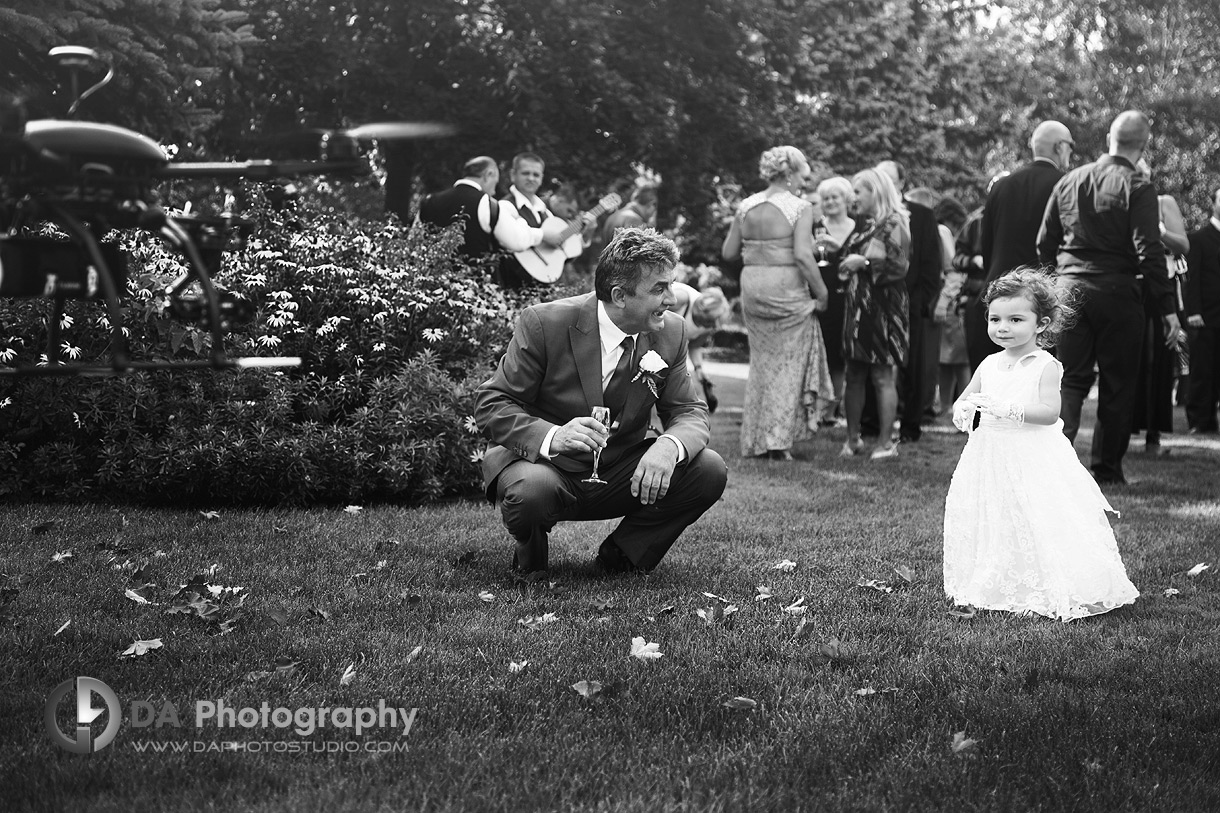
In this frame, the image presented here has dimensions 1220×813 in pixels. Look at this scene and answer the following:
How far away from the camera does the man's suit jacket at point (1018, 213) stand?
375 inches

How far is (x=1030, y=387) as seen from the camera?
5.00 meters

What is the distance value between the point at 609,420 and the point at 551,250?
5423 millimetres

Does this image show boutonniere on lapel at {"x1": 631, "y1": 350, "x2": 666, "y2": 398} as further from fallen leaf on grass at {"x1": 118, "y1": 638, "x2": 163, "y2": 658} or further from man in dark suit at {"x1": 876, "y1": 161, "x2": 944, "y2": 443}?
man in dark suit at {"x1": 876, "y1": 161, "x2": 944, "y2": 443}

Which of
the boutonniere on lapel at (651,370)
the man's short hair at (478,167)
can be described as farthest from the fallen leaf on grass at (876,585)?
the man's short hair at (478,167)

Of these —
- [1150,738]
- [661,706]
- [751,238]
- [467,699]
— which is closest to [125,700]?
[467,699]

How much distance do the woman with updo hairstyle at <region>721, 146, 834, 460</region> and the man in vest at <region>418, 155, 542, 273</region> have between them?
1777mm

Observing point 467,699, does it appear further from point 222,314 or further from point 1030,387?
point 1030,387

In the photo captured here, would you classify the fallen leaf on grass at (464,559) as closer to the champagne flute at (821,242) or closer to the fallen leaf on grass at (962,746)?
the fallen leaf on grass at (962,746)

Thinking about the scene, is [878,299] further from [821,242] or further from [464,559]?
[464,559]

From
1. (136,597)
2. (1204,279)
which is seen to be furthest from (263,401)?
(1204,279)

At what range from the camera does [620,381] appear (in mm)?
5281

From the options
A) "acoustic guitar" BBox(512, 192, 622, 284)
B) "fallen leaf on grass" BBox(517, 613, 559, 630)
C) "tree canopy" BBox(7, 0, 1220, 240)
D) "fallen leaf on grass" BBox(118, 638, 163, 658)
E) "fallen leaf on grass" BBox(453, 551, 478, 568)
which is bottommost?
"fallen leaf on grass" BBox(453, 551, 478, 568)

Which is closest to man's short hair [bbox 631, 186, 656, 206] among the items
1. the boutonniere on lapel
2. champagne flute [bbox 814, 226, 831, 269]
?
champagne flute [bbox 814, 226, 831, 269]

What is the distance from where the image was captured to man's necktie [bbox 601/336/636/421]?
525cm
